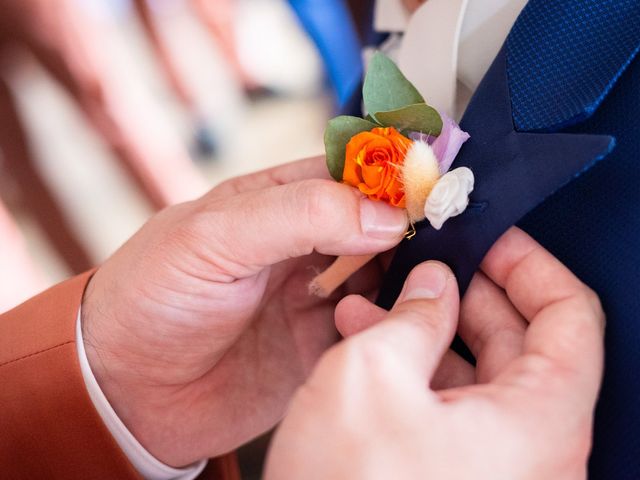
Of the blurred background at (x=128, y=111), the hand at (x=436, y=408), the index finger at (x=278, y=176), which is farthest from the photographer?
the blurred background at (x=128, y=111)

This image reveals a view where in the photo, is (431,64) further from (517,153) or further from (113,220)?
(113,220)

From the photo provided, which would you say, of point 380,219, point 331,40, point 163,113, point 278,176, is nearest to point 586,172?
point 380,219

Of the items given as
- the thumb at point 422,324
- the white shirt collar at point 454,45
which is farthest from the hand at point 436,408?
the white shirt collar at point 454,45

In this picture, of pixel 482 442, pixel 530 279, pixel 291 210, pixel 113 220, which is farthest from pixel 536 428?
pixel 113 220

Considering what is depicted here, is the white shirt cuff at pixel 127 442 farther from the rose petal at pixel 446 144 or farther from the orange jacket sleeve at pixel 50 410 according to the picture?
the rose petal at pixel 446 144

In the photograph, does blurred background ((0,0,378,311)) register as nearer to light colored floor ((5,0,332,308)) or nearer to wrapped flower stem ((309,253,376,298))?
light colored floor ((5,0,332,308))

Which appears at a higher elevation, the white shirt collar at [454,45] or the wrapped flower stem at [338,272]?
the white shirt collar at [454,45]
